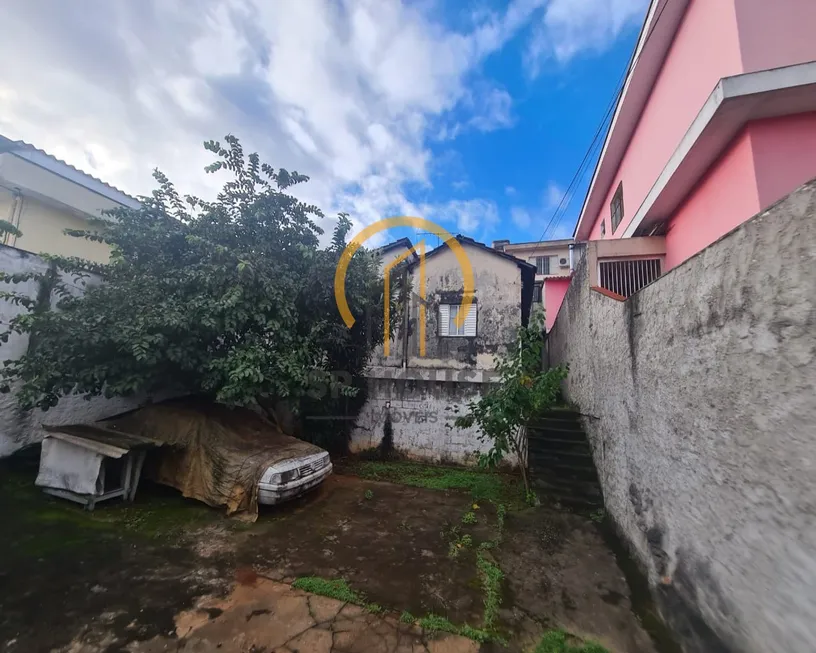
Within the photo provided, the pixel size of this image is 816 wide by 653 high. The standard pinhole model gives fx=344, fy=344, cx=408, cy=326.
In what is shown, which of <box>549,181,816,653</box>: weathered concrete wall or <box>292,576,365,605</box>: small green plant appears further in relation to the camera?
<box>292,576,365,605</box>: small green plant

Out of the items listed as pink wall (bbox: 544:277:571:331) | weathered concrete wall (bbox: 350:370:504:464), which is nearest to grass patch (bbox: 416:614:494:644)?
weathered concrete wall (bbox: 350:370:504:464)

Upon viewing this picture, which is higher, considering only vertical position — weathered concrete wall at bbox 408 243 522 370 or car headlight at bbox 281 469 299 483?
weathered concrete wall at bbox 408 243 522 370

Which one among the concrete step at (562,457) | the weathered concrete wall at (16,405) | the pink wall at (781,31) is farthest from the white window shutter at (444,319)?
the weathered concrete wall at (16,405)

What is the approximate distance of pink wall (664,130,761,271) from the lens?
389 cm

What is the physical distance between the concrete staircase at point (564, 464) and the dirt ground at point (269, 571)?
0.35 metres

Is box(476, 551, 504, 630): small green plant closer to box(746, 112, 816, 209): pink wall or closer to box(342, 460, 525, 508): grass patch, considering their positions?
box(342, 460, 525, 508): grass patch

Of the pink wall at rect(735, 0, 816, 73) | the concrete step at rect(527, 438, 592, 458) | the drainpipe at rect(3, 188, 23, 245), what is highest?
the pink wall at rect(735, 0, 816, 73)

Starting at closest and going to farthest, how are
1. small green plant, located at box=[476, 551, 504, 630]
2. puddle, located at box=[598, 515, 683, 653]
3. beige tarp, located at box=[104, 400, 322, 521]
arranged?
1. puddle, located at box=[598, 515, 683, 653]
2. small green plant, located at box=[476, 551, 504, 630]
3. beige tarp, located at box=[104, 400, 322, 521]

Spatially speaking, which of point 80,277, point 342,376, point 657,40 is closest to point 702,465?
point 342,376

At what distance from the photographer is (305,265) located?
5.81 meters

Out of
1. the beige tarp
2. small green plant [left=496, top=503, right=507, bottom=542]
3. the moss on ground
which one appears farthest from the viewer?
the beige tarp

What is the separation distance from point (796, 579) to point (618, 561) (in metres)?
2.47

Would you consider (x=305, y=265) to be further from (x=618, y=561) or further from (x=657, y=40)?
(x=657, y=40)

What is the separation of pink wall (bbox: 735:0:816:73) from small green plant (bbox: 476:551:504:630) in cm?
588
